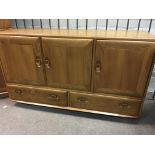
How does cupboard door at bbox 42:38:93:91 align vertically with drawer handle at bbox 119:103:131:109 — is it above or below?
above

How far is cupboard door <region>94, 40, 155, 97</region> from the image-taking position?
1141mm

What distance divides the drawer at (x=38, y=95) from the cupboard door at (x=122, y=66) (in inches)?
14.8

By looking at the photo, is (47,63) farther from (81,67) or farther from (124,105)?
(124,105)

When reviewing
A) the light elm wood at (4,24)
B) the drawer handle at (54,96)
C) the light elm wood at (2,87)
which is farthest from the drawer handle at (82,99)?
the light elm wood at (4,24)

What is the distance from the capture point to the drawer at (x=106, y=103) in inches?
54.2

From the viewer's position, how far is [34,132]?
4.71 ft

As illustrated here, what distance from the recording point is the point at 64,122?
1.54 metres

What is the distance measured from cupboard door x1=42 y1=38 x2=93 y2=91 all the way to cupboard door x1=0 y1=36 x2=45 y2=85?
0.08 meters

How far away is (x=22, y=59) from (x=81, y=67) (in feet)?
1.81

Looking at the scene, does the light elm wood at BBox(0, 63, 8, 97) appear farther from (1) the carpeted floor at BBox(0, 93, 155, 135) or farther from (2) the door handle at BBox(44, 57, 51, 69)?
(2) the door handle at BBox(44, 57, 51, 69)

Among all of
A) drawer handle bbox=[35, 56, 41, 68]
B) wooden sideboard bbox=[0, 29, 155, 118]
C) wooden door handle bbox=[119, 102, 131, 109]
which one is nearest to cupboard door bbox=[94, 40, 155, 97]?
A: wooden sideboard bbox=[0, 29, 155, 118]

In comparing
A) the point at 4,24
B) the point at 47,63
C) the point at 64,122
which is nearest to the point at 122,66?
the point at 47,63
